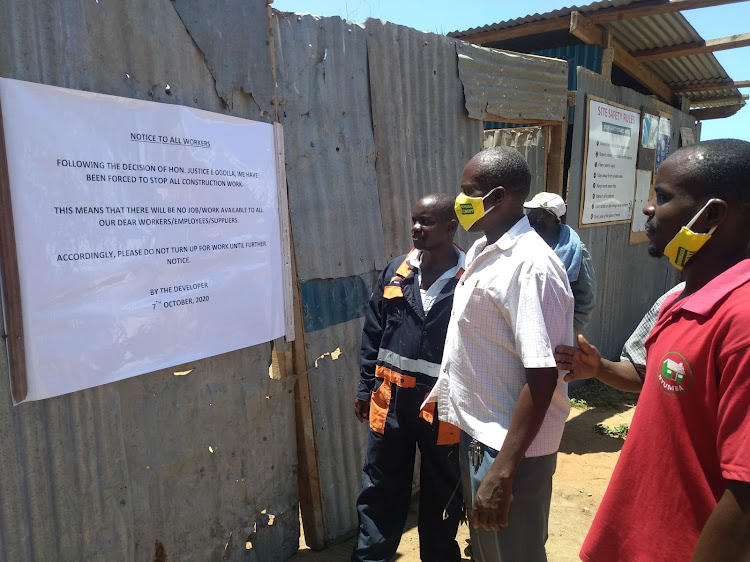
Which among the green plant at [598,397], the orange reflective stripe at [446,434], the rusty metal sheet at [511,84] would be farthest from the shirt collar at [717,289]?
the green plant at [598,397]

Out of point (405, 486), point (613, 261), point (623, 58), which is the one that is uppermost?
point (623, 58)

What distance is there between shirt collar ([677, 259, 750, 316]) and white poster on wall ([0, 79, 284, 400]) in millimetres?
1877

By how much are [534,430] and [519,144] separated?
4091mm

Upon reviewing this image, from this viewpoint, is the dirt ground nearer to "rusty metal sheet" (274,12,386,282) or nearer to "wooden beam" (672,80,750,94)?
"rusty metal sheet" (274,12,386,282)

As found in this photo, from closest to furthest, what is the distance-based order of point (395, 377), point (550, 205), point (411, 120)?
point (395, 377)
point (411, 120)
point (550, 205)

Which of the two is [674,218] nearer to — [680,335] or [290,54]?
[680,335]

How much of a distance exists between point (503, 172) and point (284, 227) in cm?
128

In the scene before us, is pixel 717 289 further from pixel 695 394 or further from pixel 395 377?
pixel 395 377

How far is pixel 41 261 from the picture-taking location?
1.90 m

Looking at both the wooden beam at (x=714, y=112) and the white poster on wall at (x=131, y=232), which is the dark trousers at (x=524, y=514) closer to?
the white poster on wall at (x=131, y=232)

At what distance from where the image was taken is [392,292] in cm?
270

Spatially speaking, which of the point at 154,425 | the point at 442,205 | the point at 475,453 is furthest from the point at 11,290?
the point at 442,205

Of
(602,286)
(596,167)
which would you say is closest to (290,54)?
(596,167)

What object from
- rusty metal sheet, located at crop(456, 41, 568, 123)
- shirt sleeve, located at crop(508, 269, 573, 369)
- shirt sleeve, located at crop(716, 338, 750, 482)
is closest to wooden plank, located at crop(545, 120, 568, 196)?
rusty metal sheet, located at crop(456, 41, 568, 123)
